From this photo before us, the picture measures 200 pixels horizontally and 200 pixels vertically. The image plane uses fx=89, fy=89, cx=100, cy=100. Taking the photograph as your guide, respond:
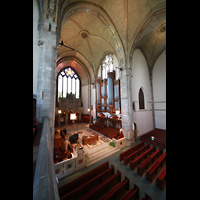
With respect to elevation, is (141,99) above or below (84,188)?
above

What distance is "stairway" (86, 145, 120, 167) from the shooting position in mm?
5462

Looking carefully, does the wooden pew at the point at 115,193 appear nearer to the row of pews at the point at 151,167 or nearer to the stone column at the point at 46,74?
the row of pews at the point at 151,167

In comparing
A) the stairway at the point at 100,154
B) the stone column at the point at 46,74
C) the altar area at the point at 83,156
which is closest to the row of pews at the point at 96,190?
the altar area at the point at 83,156

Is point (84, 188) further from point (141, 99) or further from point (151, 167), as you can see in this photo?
point (141, 99)

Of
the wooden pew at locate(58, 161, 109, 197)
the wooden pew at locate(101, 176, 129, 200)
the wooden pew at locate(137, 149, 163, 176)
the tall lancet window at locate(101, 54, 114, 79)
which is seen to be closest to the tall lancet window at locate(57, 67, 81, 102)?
the tall lancet window at locate(101, 54, 114, 79)

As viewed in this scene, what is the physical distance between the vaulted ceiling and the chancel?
0.20 feet

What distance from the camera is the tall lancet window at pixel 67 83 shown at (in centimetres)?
1580

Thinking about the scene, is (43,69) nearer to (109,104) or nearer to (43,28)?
(43,28)

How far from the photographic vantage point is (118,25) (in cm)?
810

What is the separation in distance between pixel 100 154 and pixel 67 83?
13973 millimetres

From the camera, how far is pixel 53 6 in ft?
14.1

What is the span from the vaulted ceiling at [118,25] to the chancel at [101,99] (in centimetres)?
6

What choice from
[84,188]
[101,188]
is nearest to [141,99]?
[101,188]
